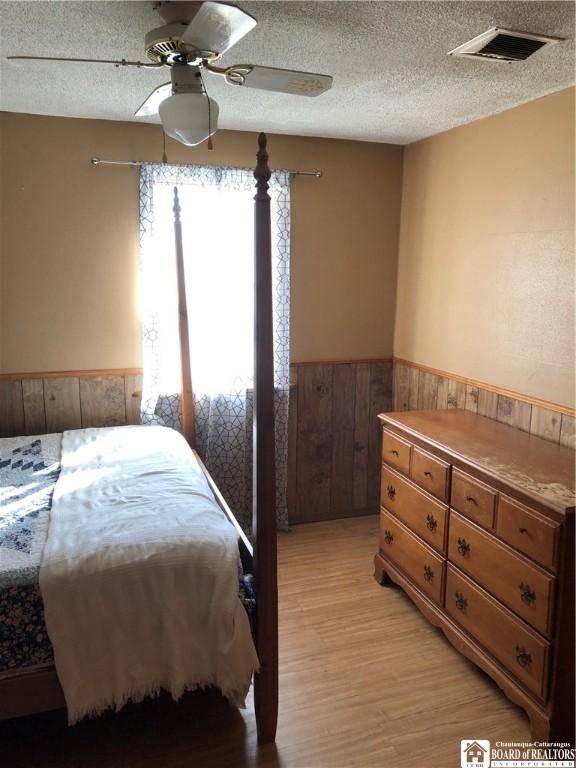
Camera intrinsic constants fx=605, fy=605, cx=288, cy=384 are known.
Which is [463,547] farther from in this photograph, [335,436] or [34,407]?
[34,407]

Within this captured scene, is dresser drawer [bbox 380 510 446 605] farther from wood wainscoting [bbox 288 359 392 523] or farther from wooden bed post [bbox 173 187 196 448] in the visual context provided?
wooden bed post [bbox 173 187 196 448]

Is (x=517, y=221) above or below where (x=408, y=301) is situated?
above

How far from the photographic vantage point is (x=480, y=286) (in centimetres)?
311

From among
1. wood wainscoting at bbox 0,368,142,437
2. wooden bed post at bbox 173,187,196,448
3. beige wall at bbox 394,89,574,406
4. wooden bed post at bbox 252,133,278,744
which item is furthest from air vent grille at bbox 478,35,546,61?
wood wainscoting at bbox 0,368,142,437

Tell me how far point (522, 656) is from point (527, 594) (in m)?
0.24

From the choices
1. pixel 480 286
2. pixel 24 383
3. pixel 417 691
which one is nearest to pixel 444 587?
pixel 417 691

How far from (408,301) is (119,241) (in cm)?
177

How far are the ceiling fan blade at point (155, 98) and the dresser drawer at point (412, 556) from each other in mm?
2137

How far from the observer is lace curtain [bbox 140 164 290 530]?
3.35 m

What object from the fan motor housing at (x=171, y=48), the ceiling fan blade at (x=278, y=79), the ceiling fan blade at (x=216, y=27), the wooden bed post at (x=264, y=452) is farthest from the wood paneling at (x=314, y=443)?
the ceiling fan blade at (x=216, y=27)

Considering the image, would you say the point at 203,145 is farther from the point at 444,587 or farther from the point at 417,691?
the point at 417,691

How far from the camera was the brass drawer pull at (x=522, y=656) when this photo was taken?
2125 mm

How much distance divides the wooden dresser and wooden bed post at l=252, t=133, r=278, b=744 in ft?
2.87

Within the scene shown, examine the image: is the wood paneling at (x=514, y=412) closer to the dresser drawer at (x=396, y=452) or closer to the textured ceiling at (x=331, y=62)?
the dresser drawer at (x=396, y=452)
